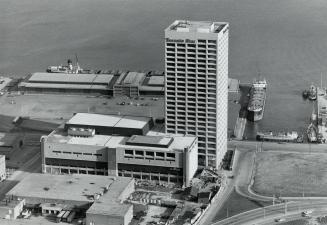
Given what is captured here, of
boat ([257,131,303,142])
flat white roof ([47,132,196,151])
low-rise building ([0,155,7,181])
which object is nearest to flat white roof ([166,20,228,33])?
flat white roof ([47,132,196,151])

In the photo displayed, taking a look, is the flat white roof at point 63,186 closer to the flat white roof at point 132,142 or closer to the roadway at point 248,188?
the flat white roof at point 132,142

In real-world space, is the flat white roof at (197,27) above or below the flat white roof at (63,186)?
above

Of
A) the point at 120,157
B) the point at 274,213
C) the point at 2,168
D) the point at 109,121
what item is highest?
the point at 109,121

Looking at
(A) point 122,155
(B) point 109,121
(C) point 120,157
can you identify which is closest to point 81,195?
(C) point 120,157

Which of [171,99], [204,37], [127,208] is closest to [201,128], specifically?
[171,99]

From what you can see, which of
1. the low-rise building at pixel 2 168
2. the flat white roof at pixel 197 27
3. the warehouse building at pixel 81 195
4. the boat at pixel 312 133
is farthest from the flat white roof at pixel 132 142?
the boat at pixel 312 133

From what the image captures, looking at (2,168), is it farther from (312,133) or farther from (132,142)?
(312,133)

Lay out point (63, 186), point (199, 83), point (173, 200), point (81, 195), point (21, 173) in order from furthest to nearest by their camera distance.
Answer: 1. point (21, 173)
2. point (199, 83)
3. point (173, 200)
4. point (63, 186)
5. point (81, 195)

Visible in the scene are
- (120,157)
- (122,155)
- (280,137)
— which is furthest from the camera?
(280,137)
